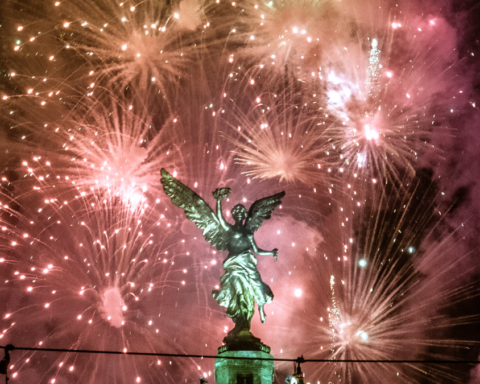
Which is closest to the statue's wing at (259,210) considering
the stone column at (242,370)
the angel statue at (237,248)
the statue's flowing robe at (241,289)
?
the angel statue at (237,248)

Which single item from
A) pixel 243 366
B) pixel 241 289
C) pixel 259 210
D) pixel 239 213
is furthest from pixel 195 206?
pixel 243 366

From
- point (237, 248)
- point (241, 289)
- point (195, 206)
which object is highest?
point (195, 206)

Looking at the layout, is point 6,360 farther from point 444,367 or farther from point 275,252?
point 444,367

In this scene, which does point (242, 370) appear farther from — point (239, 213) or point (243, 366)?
point (239, 213)

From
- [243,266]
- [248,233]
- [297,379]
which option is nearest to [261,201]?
[248,233]

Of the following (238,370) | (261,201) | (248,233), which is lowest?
(238,370)

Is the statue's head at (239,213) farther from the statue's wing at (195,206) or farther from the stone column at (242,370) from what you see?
the stone column at (242,370)
